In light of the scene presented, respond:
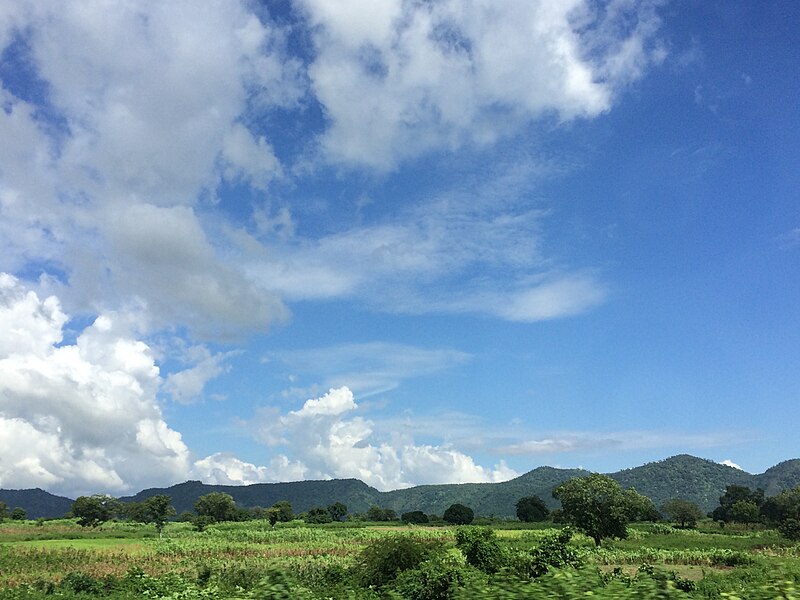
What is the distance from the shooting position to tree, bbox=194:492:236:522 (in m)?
126

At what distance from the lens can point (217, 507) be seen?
126m

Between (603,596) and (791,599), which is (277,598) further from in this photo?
(791,599)

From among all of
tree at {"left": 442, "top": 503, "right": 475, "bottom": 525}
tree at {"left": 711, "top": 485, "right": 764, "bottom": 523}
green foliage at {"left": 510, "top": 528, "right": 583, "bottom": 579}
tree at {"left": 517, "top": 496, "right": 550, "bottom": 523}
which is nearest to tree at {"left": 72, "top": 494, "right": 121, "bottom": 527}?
tree at {"left": 442, "top": 503, "right": 475, "bottom": 525}

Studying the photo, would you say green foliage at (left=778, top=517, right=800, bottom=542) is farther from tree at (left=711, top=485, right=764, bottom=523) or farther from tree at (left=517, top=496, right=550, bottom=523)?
tree at (left=517, top=496, right=550, bottom=523)

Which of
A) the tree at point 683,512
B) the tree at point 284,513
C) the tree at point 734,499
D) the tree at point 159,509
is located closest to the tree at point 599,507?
the tree at point 683,512

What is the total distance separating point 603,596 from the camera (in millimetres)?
7820

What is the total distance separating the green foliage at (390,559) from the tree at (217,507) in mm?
105599

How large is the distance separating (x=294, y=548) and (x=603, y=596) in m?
60.6

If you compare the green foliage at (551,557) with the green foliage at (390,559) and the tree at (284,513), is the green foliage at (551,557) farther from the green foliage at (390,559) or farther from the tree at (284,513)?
the tree at (284,513)

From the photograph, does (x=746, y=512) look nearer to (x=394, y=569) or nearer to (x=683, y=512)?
(x=683, y=512)

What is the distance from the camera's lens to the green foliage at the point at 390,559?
2955 cm

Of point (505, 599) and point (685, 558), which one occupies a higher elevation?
point (505, 599)

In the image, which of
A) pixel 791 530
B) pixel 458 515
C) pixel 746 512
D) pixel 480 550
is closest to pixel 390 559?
pixel 480 550

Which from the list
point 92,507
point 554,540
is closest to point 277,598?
point 554,540
